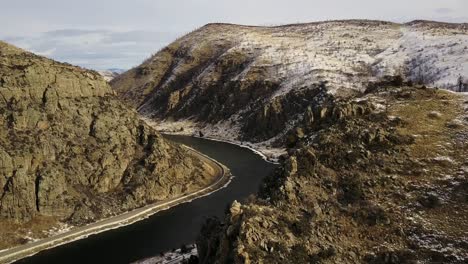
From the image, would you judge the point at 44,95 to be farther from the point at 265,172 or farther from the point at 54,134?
the point at 265,172

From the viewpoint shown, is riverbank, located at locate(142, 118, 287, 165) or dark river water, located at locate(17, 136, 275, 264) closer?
dark river water, located at locate(17, 136, 275, 264)

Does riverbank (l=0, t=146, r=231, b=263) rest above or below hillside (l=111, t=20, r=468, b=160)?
below

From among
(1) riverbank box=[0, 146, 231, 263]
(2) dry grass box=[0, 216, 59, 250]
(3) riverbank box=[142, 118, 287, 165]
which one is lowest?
(3) riverbank box=[142, 118, 287, 165]

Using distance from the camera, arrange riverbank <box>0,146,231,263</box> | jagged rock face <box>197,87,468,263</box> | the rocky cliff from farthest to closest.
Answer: the rocky cliff → riverbank <box>0,146,231,263</box> → jagged rock face <box>197,87,468,263</box>

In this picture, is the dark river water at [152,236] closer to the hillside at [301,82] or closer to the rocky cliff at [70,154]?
the rocky cliff at [70,154]

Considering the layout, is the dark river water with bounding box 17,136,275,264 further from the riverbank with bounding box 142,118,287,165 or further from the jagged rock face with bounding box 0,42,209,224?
the riverbank with bounding box 142,118,287,165

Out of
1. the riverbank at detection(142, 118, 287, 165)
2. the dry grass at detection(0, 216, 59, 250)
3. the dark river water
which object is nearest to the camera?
the dark river water

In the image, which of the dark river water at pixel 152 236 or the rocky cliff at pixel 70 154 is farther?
the rocky cliff at pixel 70 154

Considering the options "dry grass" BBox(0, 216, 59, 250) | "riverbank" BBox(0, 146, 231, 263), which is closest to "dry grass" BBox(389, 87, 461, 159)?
"riverbank" BBox(0, 146, 231, 263)

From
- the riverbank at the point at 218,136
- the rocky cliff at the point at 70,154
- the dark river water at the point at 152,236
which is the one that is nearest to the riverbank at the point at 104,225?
the dark river water at the point at 152,236
